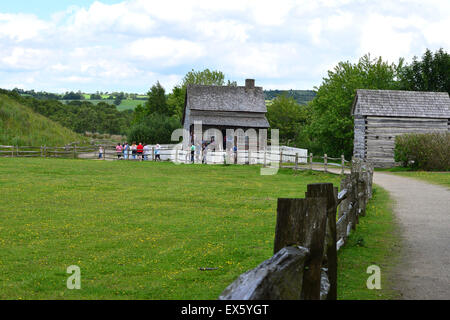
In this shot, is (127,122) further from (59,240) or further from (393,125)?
(59,240)

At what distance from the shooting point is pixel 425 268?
26.7ft

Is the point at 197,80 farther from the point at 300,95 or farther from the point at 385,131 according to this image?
the point at 300,95

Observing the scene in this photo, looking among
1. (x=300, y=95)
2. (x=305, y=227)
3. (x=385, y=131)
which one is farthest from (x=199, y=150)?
(x=300, y=95)

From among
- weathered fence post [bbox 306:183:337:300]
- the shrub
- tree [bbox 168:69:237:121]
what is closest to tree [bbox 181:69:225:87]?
tree [bbox 168:69:237:121]

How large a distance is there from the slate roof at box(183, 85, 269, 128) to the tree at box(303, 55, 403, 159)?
6.96 m

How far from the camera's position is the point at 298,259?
4.21 m

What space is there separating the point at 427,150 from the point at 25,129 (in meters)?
35.6

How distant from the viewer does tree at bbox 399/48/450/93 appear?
2160 inches

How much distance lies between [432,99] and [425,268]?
36.2 meters

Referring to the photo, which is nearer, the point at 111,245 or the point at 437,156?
the point at 111,245

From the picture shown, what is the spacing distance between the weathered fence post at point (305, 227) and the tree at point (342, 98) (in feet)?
156

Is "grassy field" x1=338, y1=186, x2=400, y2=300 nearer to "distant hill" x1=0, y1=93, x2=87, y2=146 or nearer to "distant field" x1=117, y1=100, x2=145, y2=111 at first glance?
"distant hill" x1=0, y1=93, x2=87, y2=146

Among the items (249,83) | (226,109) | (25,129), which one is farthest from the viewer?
(249,83)
